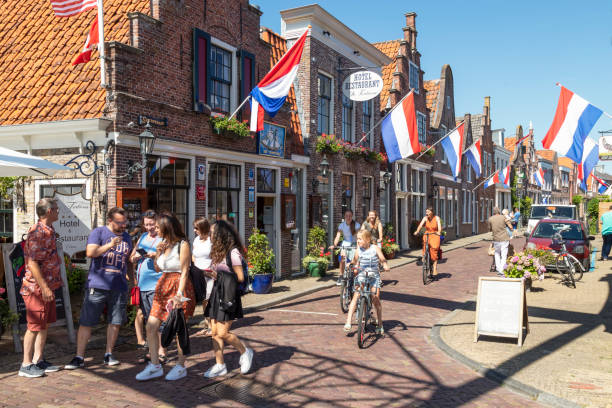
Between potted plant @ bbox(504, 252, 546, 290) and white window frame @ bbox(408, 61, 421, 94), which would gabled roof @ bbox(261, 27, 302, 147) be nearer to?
potted plant @ bbox(504, 252, 546, 290)

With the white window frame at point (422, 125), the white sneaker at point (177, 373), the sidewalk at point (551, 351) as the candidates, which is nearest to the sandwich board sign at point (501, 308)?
the sidewalk at point (551, 351)

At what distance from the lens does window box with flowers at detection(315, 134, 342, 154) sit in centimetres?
1545

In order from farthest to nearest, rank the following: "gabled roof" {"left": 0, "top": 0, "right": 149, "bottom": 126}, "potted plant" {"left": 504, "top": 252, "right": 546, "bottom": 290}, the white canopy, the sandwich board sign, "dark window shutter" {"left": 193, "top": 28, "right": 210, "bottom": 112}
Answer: "dark window shutter" {"left": 193, "top": 28, "right": 210, "bottom": 112} < "potted plant" {"left": 504, "top": 252, "right": 546, "bottom": 290} < "gabled roof" {"left": 0, "top": 0, "right": 149, "bottom": 126} < the sandwich board sign < the white canopy

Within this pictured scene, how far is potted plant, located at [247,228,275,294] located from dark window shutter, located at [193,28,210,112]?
Result: 3235 mm

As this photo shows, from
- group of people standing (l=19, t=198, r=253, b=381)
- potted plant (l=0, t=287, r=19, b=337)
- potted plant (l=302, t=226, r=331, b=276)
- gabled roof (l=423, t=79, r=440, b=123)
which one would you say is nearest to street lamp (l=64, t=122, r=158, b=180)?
potted plant (l=0, t=287, r=19, b=337)

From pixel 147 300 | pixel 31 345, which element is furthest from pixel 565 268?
pixel 31 345

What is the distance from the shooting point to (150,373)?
559cm

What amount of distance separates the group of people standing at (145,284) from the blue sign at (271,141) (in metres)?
6.86

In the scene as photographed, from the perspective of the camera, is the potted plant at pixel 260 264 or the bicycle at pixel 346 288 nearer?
the bicycle at pixel 346 288

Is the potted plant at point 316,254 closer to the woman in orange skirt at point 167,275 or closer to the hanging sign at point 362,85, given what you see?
the hanging sign at point 362,85

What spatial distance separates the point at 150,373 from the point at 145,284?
1012mm

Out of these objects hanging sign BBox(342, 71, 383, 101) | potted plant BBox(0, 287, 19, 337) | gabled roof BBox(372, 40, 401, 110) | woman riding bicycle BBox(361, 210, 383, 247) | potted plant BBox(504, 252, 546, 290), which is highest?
gabled roof BBox(372, 40, 401, 110)

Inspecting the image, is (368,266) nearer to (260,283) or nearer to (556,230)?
(260,283)

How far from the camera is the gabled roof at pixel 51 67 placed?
931 centimetres
